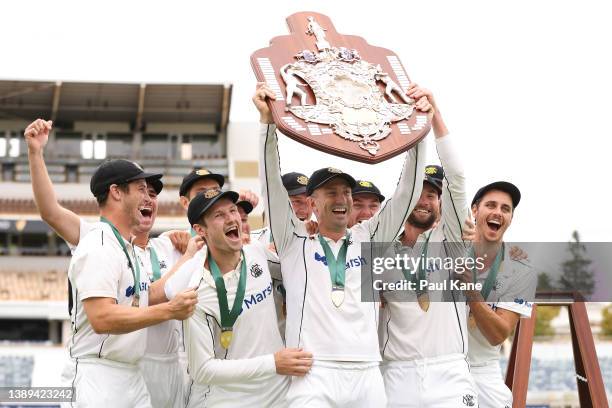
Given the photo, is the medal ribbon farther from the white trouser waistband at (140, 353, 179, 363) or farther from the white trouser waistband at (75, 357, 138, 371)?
the white trouser waistband at (140, 353, 179, 363)

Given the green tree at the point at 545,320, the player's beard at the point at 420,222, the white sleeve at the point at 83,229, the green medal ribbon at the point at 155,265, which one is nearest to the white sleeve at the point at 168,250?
the green medal ribbon at the point at 155,265

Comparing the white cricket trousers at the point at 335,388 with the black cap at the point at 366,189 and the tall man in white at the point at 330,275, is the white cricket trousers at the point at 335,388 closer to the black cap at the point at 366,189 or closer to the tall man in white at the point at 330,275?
the tall man in white at the point at 330,275

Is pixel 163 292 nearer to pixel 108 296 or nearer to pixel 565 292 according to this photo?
pixel 108 296

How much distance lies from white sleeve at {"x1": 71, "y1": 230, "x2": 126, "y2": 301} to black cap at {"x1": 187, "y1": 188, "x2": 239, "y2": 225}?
46 cm

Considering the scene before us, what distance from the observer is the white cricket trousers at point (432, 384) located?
15.4ft

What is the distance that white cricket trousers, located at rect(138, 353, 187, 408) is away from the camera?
4.96 metres

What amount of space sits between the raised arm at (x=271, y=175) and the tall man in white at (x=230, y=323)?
0.64 feet

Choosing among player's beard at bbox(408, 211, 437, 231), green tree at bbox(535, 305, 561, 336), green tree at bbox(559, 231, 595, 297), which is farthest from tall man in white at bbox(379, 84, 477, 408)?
green tree at bbox(535, 305, 561, 336)

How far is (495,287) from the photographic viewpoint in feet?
17.4

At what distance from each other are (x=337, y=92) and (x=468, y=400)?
1927 millimetres

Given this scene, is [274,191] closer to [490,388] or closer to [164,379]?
[164,379]

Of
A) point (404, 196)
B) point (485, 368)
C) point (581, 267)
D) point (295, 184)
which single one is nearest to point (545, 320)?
point (581, 267)

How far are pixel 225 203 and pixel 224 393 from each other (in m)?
1.03

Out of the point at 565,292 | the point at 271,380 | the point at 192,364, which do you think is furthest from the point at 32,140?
the point at 565,292
